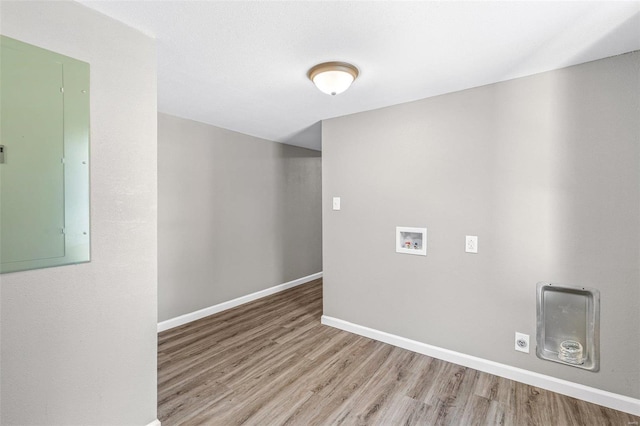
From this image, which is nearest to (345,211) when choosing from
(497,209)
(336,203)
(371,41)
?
(336,203)

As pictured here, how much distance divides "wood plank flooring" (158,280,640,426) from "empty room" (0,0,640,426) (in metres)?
0.02

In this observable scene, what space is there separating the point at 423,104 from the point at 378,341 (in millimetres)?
2267

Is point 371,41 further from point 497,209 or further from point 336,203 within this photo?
point 336,203

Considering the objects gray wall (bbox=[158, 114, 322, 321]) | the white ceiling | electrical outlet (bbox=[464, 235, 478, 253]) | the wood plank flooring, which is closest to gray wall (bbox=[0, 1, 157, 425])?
the white ceiling

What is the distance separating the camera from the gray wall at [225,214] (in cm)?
316

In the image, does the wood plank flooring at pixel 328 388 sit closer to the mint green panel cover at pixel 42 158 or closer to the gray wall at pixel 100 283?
the gray wall at pixel 100 283

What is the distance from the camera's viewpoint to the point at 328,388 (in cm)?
213

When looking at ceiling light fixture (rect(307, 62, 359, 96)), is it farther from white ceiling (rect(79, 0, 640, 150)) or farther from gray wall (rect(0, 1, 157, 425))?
gray wall (rect(0, 1, 157, 425))

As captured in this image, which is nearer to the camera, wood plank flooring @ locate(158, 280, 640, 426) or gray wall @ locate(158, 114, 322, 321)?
wood plank flooring @ locate(158, 280, 640, 426)

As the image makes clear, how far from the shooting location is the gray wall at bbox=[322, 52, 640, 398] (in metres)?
1.88

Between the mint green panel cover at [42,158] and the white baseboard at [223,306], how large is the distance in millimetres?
2060

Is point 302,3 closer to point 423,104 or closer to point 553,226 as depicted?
point 423,104

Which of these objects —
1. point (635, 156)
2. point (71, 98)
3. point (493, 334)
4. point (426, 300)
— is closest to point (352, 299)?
point (426, 300)

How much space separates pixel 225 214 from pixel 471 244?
2.78 m
